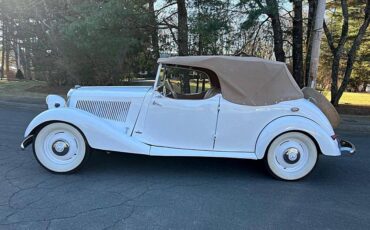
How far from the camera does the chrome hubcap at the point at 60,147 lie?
5070 millimetres

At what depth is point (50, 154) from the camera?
5.14 m

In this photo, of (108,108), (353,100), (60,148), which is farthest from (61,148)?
(353,100)

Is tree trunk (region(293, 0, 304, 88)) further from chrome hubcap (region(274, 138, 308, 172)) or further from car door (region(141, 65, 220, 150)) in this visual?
car door (region(141, 65, 220, 150))

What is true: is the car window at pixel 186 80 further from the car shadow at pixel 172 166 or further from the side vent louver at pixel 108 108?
the car shadow at pixel 172 166

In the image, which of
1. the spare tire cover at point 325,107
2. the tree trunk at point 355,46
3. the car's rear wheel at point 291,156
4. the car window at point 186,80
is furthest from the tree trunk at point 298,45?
the car's rear wheel at point 291,156

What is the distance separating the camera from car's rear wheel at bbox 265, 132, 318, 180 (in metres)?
5.15

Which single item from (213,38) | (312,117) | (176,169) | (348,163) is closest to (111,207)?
(176,169)

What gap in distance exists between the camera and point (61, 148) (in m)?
5.07

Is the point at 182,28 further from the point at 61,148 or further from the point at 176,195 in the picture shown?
the point at 176,195

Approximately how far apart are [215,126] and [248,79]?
79 centimetres

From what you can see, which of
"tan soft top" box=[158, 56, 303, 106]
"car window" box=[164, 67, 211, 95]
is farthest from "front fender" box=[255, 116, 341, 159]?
"car window" box=[164, 67, 211, 95]

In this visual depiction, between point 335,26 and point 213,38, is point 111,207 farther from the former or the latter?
point 335,26

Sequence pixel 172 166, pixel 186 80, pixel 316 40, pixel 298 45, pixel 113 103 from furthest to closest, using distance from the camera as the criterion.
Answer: pixel 298 45 → pixel 316 40 → pixel 186 80 → pixel 172 166 → pixel 113 103

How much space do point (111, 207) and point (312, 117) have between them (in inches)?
113
